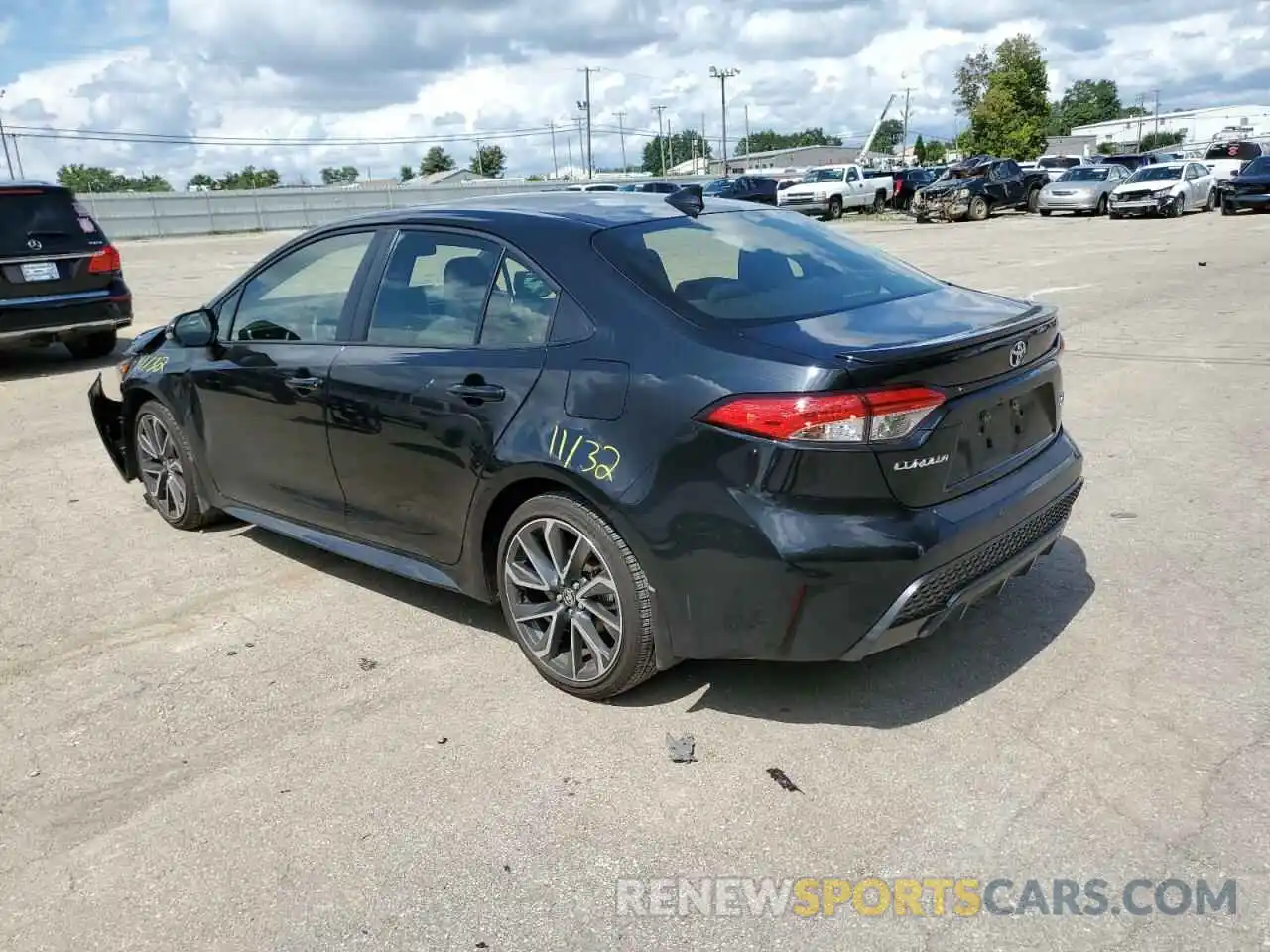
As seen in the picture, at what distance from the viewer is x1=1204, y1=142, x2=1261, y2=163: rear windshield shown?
37.2 meters

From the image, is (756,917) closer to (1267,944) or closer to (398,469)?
(1267,944)

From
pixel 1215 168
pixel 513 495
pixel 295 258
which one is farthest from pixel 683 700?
pixel 1215 168

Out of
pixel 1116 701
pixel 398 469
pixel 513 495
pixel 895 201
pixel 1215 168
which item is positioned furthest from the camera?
pixel 895 201

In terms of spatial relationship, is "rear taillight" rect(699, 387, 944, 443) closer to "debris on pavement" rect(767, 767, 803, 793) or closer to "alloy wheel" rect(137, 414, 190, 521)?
"debris on pavement" rect(767, 767, 803, 793)

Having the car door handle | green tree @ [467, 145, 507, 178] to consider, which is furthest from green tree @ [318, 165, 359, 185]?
the car door handle

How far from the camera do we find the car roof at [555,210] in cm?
391

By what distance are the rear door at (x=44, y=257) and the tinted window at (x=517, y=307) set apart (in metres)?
8.11

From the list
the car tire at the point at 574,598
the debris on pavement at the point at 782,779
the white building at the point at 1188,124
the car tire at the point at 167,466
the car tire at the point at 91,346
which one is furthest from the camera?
the white building at the point at 1188,124

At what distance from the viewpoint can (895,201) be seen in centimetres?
4144

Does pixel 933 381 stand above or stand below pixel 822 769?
above

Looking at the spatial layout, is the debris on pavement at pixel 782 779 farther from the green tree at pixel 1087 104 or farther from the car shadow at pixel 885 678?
the green tree at pixel 1087 104

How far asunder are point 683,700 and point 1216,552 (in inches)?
106

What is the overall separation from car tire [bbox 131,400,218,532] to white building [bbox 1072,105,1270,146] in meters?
147

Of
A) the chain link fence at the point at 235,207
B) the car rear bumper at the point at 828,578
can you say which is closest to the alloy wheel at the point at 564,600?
the car rear bumper at the point at 828,578
